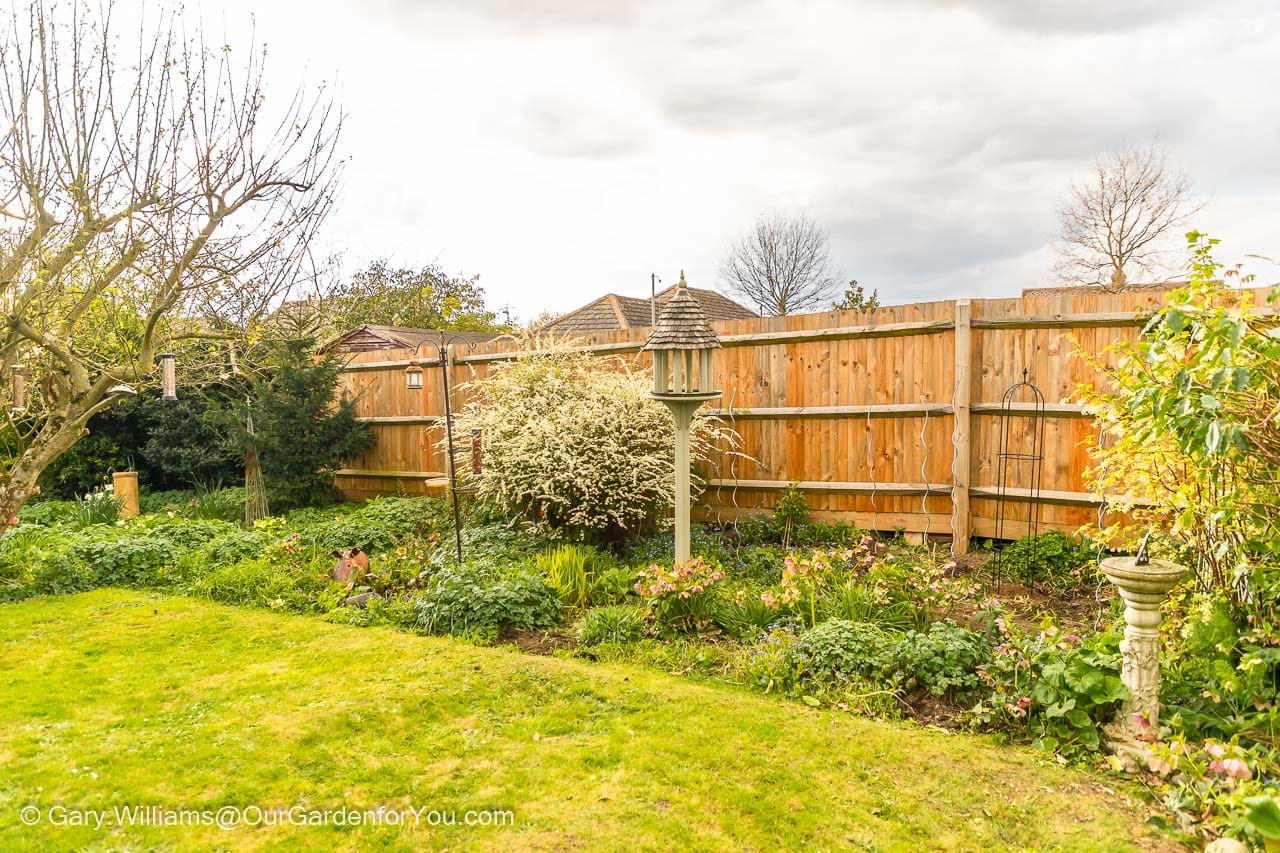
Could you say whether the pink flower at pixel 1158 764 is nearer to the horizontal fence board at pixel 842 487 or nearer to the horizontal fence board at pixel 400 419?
the horizontal fence board at pixel 842 487

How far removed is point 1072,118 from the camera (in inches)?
336

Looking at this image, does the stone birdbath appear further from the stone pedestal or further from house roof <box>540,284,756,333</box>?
house roof <box>540,284,756,333</box>

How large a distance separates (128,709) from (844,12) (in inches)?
285

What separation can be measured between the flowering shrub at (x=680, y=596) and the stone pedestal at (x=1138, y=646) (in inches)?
84.4

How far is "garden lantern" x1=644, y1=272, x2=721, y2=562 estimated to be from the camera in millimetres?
4980

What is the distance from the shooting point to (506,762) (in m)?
2.95

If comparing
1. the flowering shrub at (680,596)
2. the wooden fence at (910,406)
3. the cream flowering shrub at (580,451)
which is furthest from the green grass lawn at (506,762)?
the wooden fence at (910,406)

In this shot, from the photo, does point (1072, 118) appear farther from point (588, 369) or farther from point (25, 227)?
point (25, 227)

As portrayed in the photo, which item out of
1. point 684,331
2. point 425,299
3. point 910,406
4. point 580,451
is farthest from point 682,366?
point 425,299

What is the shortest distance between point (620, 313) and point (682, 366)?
378 inches

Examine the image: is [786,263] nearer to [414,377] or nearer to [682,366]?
[414,377]

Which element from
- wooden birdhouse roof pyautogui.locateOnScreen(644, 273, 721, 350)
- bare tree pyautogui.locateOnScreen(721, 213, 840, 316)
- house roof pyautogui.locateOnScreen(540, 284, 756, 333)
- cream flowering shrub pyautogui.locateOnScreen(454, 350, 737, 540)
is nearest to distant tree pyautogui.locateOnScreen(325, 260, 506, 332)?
bare tree pyautogui.locateOnScreen(721, 213, 840, 316)

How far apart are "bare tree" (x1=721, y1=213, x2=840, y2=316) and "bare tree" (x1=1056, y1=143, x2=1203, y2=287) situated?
7139 millimetres

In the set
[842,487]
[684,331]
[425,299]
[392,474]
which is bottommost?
[392,474]
